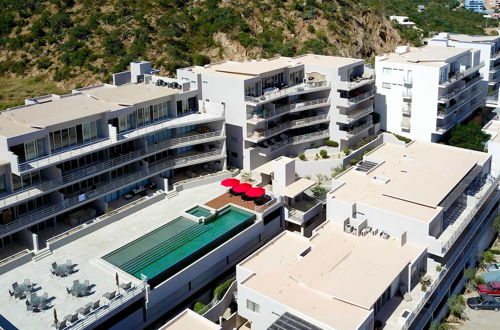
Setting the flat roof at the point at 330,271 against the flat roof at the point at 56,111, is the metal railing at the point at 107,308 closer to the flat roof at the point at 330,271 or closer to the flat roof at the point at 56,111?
the flat roof at the point at 330,271

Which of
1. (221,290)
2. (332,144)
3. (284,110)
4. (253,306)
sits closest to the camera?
(253,306)

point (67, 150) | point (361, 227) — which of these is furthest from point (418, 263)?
point (67, 150)

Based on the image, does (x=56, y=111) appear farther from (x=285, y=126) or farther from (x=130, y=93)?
(x=285, y=126)

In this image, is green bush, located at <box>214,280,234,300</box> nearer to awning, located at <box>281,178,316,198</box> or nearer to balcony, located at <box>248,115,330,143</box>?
awning, located at <box>281,178,316,198</box>

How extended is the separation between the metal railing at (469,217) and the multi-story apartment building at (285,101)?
17.9 m

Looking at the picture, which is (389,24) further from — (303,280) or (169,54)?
(303,280)

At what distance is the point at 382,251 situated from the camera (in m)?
39.9

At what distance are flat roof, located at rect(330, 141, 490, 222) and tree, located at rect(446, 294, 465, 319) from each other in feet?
23.0

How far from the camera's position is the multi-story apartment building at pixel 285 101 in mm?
58406

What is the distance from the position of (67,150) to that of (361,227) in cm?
2412

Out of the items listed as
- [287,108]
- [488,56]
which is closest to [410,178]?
[287,108]

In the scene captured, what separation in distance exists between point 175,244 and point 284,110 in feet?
78.9

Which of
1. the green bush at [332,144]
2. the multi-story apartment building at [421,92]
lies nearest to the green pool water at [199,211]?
the green bush at [332,144]

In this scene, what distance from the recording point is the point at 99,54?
89375mm
